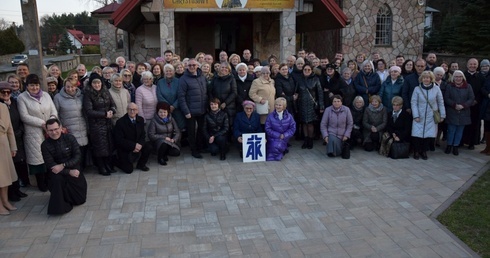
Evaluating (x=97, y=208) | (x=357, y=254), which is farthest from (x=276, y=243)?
(x=97, y=208)

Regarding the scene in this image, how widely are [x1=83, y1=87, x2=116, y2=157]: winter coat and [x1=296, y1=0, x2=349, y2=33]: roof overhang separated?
677cm

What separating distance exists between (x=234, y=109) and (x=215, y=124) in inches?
23.3

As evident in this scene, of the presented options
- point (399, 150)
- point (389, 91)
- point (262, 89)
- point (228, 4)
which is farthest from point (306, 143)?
point (228, 4)

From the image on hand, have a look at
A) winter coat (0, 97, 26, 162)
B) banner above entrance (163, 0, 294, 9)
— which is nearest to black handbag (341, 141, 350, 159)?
banner above entrance (163, 0, 294, 9)

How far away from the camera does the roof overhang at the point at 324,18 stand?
11.3 metres

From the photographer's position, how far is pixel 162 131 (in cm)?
767

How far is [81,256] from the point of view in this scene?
14.8 ft

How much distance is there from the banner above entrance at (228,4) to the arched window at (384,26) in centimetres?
869

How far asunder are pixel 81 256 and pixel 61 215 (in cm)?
133

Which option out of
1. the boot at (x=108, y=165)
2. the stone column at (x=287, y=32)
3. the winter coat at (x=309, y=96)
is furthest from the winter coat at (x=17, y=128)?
the stone column at (x=287, y=32)

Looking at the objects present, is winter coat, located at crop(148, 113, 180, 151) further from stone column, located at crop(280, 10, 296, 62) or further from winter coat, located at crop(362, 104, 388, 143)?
stone column, located at crop(280, 10, 296, 62)

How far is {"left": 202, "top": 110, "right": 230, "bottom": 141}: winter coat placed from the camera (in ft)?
26.5

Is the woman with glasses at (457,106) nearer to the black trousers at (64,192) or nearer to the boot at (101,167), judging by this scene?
the boot at (101,167)

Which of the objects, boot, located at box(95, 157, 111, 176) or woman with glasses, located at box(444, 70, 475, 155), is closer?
boot, located at box(95, 157, 111, 176)
